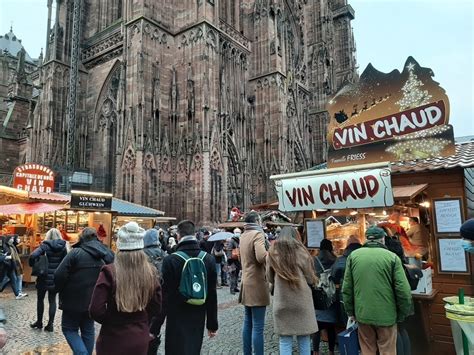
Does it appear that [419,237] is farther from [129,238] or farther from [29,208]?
[29,208]

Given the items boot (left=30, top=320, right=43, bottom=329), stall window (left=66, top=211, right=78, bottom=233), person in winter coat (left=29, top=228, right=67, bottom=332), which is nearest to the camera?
person in winter coat (left=29, top=228, right=67, bottom=332)

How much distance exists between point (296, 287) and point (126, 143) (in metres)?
15.7

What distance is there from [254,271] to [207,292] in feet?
4.46

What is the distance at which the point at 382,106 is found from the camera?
6922mm

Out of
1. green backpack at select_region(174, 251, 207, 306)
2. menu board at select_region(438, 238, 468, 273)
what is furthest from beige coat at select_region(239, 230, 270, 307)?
menu board at select_region(438, 238, 468, 273)

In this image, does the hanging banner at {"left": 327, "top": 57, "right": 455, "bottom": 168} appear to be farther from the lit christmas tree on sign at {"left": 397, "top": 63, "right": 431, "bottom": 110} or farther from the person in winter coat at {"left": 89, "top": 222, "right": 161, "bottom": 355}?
the person in winter coat at {"left": 89, "top": 222, "right": 161, "bottom": 355}

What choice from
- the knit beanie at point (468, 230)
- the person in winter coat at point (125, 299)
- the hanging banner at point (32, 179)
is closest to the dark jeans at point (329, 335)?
the knit beanie at point (468, 230)

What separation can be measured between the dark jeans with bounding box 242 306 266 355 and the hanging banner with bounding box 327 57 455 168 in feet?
12.4

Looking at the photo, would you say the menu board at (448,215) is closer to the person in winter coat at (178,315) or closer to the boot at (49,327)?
the person in winter coat at (178,315)

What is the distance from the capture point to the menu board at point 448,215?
17.8 ft

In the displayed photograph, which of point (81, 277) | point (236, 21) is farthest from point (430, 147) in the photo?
point (236, 21)

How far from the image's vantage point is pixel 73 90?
71.8 ft

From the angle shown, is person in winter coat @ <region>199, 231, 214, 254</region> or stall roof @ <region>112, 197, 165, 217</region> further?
stall roof @ <region>112, 197, 165, 217</region>

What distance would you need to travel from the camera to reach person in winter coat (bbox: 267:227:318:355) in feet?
13.5
